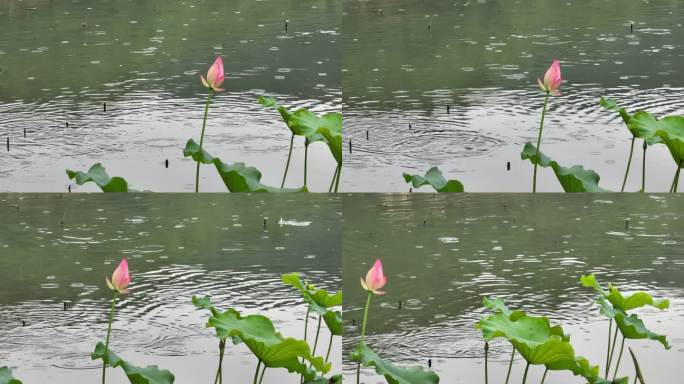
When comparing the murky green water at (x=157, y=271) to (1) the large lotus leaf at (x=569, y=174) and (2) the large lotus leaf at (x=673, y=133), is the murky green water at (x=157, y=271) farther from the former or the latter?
(2) the large lotus leaf at (x=673, y=133)

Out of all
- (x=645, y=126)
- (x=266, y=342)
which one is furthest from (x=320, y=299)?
(x=645, y=126)

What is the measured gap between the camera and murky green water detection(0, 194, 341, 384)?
6.00 ft

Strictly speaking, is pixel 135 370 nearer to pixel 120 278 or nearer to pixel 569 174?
pixel 120 278

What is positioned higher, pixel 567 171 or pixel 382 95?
pixel 382 95

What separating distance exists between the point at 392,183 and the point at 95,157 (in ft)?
1.78

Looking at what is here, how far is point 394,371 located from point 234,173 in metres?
0.47

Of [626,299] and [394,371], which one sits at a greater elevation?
[626,299]

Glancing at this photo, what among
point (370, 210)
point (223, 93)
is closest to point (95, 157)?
point (223, 93)

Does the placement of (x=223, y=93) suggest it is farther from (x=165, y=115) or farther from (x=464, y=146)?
(x=464, y=146)

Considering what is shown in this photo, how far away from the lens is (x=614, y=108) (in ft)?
5.93

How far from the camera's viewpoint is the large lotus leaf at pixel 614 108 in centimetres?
180

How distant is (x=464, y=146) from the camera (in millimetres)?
1815

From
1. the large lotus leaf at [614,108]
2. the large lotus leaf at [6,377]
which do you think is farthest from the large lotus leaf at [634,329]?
the large lotus leaf at [6,377]

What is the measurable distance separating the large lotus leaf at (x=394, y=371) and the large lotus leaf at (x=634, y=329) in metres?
A: 0.35
